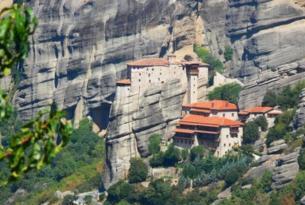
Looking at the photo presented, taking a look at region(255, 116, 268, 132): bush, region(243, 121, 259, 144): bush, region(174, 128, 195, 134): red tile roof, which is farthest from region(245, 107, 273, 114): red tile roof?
region(174, 128, 195, 134): red tile roof

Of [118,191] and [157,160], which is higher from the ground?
[157,160]

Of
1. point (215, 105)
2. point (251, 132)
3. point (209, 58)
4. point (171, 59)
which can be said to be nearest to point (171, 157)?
point (215, 105)

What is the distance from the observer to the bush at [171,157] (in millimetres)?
66250

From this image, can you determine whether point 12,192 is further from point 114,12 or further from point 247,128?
A: point 247,128

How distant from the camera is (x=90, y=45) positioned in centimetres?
8244

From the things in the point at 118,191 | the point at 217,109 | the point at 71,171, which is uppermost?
the point at 217,109

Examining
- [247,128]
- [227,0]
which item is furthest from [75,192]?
[227,0]

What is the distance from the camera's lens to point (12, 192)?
78.2 meters

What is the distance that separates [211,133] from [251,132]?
2341mm

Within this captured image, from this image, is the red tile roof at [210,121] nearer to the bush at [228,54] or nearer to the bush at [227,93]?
the bush at [227,93]

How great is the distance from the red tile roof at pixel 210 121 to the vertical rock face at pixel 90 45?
11151mm

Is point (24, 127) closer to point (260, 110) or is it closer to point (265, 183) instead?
point (265, 183)

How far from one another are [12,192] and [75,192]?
7.75 meters

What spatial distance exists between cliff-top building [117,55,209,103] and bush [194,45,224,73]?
6009 millimetres
